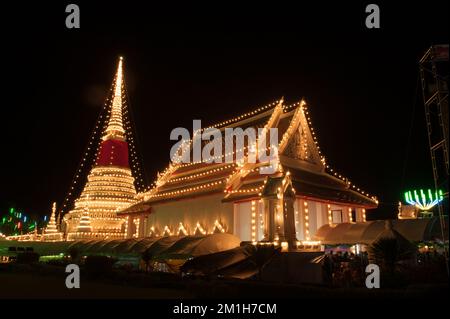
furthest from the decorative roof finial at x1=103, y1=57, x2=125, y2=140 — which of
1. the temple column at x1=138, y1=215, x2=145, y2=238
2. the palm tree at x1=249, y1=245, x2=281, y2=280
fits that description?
the palm tree at x1=249, y1=245, x2=281, y2=280

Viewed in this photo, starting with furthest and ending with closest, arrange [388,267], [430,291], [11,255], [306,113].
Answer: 1. [11,255]
2. [306,113]
3. [388,267]
4. [430,291]

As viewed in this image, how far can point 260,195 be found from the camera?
2111 cm

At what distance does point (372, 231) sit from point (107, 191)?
27714 mm

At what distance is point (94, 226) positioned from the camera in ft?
128

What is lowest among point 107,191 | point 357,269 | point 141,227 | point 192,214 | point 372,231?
point 357,269

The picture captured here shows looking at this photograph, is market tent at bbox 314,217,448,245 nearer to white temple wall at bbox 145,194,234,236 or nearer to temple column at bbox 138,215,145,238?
white temple wall at bbox 145,194,234,236

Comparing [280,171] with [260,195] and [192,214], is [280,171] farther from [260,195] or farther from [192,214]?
[192,214]

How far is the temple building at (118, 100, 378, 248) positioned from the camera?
22.8 m

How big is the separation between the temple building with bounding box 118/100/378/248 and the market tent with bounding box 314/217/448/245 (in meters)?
1.36

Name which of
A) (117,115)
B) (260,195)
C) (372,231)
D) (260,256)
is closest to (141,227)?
(260,195)

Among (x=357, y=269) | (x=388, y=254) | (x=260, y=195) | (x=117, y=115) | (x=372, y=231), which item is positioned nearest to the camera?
(x=388, y=254)
